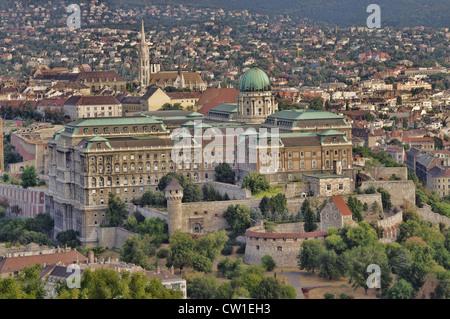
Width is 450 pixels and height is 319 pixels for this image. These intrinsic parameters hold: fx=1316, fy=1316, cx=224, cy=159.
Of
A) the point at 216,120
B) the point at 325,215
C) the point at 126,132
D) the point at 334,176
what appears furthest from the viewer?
the point at 216,120

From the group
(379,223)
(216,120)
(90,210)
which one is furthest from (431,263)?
(216,120)

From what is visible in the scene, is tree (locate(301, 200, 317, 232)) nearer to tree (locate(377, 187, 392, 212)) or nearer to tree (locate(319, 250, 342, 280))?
tree (locate(319, 250, 342, 280))

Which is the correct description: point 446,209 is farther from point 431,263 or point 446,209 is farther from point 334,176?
point 431,263

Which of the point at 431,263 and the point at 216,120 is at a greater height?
the point at 216,120

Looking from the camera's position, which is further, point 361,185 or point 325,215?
point 361,185

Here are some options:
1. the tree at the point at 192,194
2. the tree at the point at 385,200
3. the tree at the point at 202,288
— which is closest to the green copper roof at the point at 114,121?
the tree at the point at 192,194

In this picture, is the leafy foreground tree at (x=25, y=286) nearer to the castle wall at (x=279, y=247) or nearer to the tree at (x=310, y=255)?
the castle wall at (x=279, y=247)
